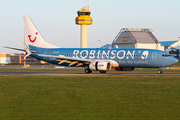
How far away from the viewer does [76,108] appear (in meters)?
14.6

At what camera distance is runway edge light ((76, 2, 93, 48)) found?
122500mm

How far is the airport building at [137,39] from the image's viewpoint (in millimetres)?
123562

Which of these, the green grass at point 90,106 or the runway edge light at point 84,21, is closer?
the green grass at point 90,106

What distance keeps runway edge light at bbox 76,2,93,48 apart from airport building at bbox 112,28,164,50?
1498cm

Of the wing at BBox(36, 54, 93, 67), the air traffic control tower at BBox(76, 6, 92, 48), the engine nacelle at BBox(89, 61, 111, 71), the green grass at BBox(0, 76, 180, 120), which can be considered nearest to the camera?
the green grass at BBox(0, 76, 180, 120)

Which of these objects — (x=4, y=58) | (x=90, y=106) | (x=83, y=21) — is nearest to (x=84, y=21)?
(x=83, y=21)

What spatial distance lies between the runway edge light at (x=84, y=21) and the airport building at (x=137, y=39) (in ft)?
49.1

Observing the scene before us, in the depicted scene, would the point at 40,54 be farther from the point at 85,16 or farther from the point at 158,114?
the point at 85,16

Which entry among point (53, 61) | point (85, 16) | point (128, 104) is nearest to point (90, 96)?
point (128, 104)

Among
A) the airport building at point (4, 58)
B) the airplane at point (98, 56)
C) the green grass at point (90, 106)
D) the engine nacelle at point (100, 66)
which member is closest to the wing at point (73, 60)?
the airplane at point (98, 56)

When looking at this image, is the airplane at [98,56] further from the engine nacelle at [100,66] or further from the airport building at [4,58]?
the airport building at [4,58]

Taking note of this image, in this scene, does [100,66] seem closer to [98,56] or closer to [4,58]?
[98,56]

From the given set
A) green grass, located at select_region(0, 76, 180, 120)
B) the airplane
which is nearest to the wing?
the airplane

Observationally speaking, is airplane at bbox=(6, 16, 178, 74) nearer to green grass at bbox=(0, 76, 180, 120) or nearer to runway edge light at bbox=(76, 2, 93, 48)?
green grass at bbox=(0, 76, 180, 120)
